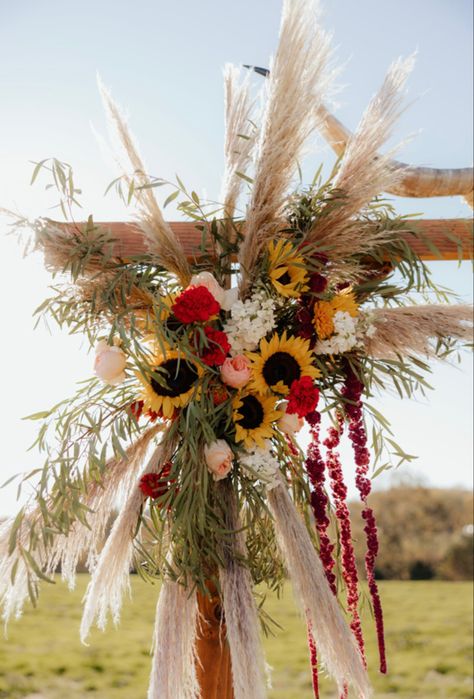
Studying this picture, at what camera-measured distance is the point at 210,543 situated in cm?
93

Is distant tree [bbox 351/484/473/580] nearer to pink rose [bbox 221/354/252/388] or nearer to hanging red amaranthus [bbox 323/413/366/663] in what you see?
hanging red amaranthus [bbox 323/413/366/663]

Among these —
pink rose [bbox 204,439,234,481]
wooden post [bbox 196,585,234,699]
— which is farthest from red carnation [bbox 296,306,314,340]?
wooden post [bbox 196,585,234,699]

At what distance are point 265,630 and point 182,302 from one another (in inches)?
20.5

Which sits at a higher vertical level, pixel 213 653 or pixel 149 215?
pixel 149 215

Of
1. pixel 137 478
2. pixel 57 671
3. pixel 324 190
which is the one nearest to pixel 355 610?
pixel 137 478

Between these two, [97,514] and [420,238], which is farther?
[420,238]

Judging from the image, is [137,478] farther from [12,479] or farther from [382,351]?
[382,351]

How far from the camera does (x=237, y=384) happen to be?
0.98m

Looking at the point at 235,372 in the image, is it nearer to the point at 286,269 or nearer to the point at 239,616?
the point at 286,269

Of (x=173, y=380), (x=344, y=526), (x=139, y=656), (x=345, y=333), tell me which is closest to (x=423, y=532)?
(x=139, y=656)

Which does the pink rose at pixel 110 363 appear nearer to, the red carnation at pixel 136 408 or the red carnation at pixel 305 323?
the red carnation at pixel 136 408

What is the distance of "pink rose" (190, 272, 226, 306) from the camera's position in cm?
98

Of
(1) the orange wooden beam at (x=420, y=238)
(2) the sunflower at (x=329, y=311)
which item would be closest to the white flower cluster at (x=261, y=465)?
(2) the sunflower at (x=329, y=311)

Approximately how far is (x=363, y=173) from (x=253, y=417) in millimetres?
412
